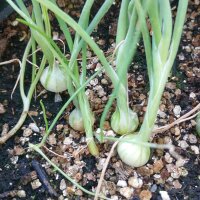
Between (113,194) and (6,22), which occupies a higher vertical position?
(6,22)

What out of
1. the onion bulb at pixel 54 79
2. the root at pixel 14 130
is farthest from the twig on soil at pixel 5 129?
the onion bulb at pixel 54 79

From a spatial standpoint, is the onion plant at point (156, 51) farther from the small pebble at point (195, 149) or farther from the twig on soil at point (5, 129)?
the twig on soil at point (5, 129)

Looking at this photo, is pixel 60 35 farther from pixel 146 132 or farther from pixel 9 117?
pixel 146 132

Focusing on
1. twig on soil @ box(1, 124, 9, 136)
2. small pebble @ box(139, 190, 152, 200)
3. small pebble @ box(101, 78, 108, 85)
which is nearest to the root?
twig on soil @ box(1, 124, 9, 136)

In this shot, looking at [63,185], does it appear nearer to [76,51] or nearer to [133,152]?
[133,152]

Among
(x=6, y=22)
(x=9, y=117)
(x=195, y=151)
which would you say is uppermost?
(x=6, y=22)

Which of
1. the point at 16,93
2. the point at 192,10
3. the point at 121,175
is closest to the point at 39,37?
the point at 16,93

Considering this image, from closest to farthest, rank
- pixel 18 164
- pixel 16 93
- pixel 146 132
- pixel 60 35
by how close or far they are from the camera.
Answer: pixel 146 132
pixel 18 164
pixel 16 93
pixel 60 35
